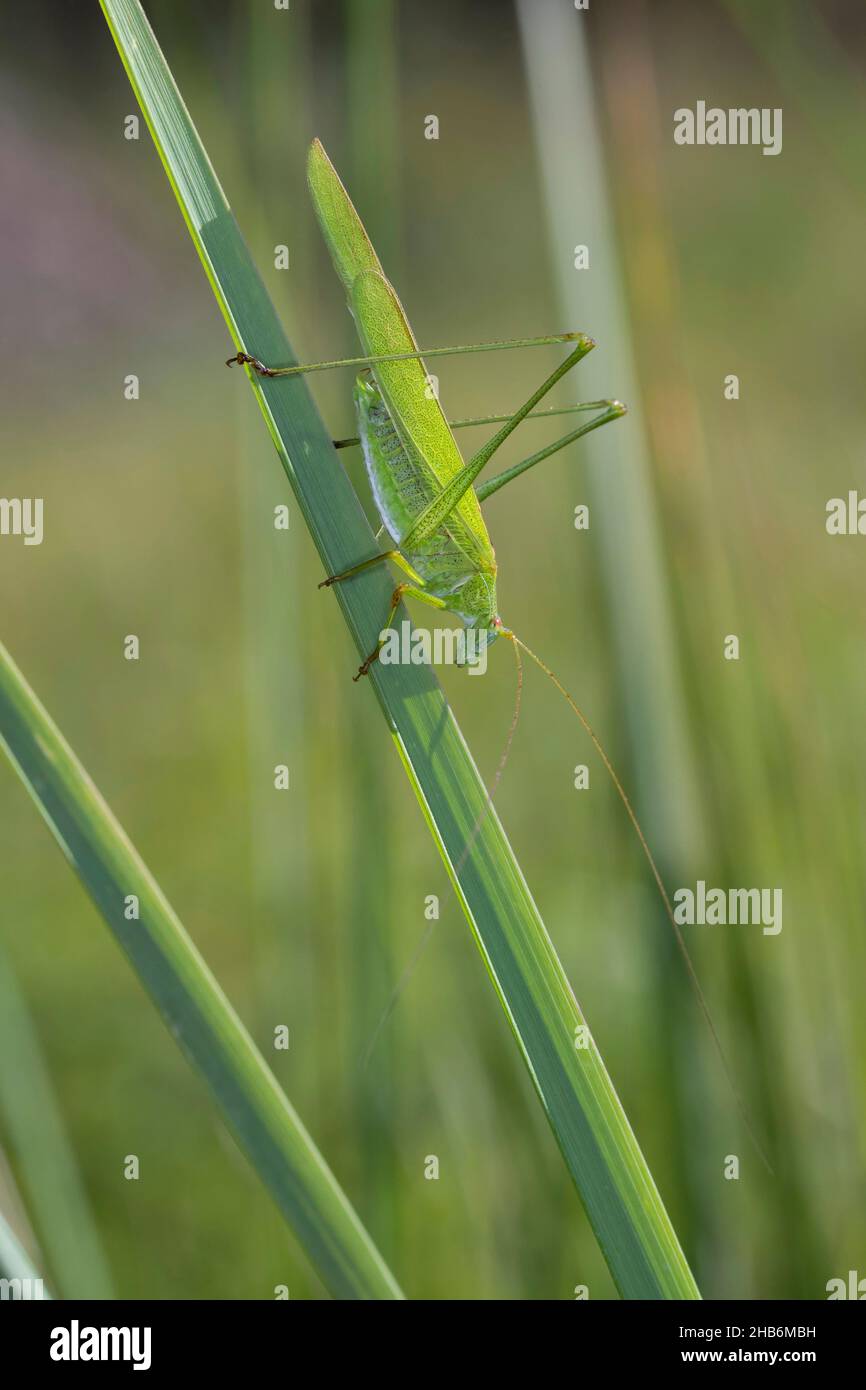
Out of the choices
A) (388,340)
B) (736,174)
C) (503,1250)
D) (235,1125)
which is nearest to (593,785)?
(503,1250)

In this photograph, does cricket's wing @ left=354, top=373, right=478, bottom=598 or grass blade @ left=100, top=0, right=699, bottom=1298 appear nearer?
grass blade @ left=100, top=0, right=699, bottom=1298

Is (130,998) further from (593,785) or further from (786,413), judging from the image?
(786,413)

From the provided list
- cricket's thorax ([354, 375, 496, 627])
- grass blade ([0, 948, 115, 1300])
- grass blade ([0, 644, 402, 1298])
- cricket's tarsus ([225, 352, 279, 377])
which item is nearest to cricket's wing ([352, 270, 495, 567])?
cricket's thorax ([354, 375, 496, 627])

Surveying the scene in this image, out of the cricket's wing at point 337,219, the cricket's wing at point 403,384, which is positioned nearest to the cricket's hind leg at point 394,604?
the cricket's wing at point 403,384

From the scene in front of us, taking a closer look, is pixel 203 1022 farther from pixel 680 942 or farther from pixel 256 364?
pixel 256 364

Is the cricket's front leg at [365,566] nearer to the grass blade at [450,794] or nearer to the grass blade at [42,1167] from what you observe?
the grass blade at [450,794]

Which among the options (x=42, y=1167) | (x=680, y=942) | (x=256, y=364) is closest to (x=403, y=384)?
(x=256, y=364)

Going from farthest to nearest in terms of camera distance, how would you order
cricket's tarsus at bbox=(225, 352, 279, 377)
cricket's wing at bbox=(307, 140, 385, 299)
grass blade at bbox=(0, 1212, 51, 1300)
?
cricket's wing at bbox=(307, 140, 385, 299) → cricket's tarsus at bbox=(225, 352, 279, 377) → grass blade at bbox=(0, 1212, 51, 1300)

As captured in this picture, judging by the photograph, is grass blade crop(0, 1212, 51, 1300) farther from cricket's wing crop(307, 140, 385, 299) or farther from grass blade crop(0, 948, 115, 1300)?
cricket's wing crop(307, 140, 385, 299)
